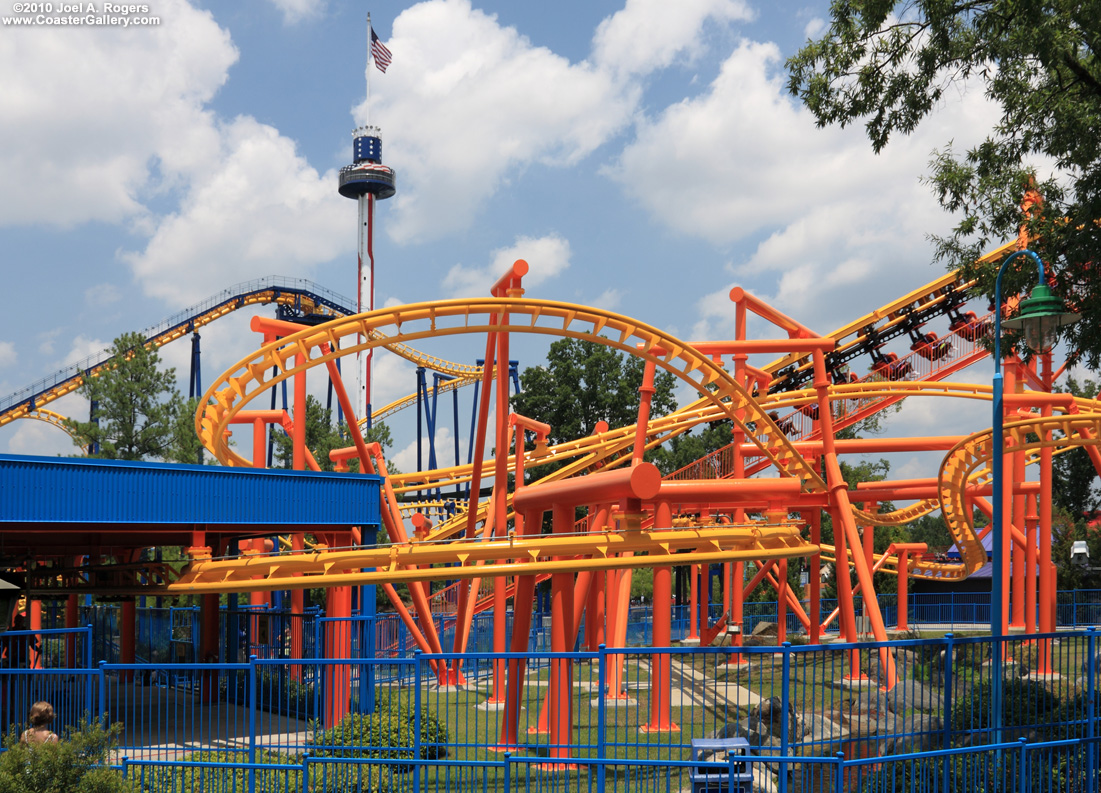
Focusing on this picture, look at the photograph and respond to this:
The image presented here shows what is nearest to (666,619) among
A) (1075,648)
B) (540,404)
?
(1075,648)

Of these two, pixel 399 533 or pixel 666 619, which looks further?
pixel 399 533

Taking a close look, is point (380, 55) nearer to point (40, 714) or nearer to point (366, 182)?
point (366, 182)

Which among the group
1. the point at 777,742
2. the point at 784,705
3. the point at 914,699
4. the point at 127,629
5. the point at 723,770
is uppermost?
the point at 784,705

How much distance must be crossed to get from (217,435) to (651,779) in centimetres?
1106

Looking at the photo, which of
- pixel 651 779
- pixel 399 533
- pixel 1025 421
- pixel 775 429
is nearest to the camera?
pixel 651 779

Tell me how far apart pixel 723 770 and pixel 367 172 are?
55.0 meters

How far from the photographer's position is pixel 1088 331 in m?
14.0

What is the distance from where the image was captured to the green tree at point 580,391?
47094 mm

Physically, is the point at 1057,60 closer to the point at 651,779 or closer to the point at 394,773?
the point at 651,779

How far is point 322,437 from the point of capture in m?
39.8

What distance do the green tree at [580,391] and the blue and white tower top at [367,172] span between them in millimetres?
18958

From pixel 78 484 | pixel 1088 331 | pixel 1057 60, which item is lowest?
pixel 78 484

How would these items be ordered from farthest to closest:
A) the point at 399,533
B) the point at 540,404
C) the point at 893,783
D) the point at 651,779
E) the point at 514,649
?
the point at 540,404
the point at 399,533
the point at 514,649
the point at 651,779
the point at 893,783

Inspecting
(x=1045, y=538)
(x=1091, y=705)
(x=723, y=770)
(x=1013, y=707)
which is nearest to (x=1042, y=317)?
(x=1091, y=705)
